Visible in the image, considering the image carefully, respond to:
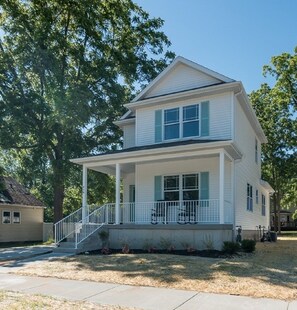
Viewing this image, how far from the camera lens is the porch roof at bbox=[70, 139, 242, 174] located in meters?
15.8

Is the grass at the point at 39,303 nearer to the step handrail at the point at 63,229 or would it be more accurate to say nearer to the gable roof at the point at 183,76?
the step handrail at the point at 63,229

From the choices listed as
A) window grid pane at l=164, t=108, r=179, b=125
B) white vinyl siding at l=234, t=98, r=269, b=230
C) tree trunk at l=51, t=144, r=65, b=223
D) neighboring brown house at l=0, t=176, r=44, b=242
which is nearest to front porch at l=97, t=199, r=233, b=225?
white vinyl siding at l=234, t=98, r=269, b=230

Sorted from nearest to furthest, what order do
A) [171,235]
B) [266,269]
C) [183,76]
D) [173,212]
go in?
1. [266,269]
2. [171,235]
3. [173,212]
4. [183,76]

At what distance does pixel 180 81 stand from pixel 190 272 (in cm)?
1180

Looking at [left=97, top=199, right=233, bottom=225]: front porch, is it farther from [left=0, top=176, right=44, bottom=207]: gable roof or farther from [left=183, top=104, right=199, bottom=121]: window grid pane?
[left=0, top=176, right=44, bottom=207]: gable roof

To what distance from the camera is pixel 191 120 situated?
18.8m

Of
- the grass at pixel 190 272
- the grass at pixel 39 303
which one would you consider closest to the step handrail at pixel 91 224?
the grass at pixel 190 272

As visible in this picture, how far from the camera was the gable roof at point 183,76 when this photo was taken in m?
19.0

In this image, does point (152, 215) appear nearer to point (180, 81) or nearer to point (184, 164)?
point (184, 164)

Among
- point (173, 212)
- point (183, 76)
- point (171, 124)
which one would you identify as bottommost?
point (173, 212)

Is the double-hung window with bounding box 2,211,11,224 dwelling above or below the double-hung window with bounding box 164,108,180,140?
below

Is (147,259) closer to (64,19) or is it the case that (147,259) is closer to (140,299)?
(140,299)

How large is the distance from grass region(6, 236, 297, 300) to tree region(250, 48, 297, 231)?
24.5 m

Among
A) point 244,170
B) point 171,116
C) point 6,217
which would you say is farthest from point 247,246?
point 6,217
